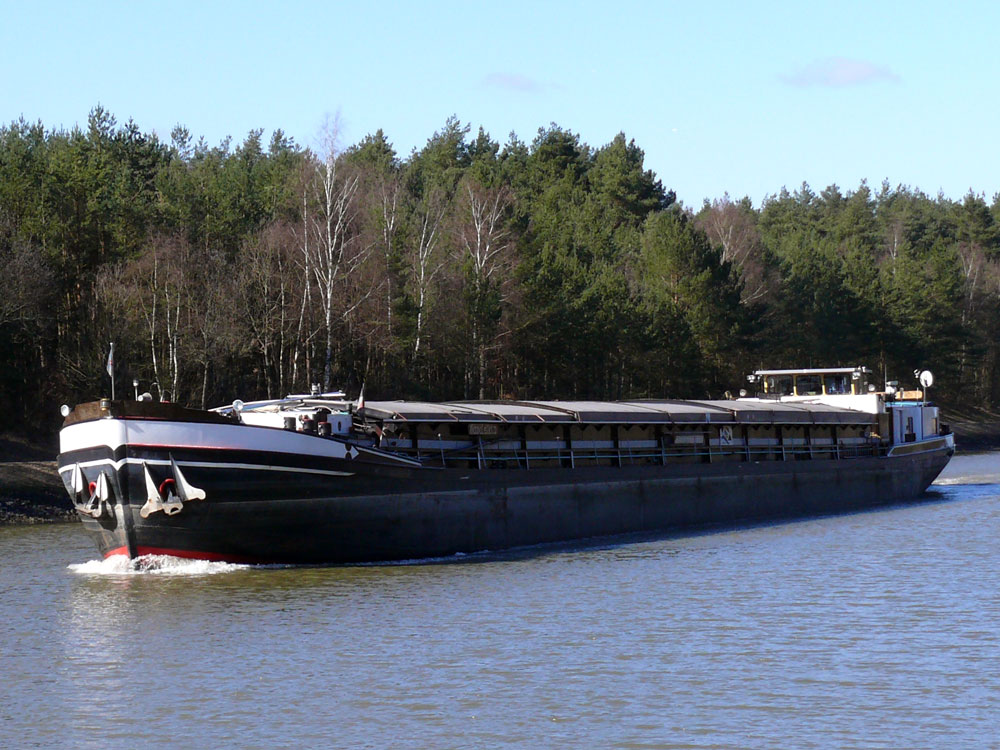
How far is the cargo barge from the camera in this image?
2397 centimetres

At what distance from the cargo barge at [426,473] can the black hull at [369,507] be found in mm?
32

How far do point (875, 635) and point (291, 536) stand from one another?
1135 cm

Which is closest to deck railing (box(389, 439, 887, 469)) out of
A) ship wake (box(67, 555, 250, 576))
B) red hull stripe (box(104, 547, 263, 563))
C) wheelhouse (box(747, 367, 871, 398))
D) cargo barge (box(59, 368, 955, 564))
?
cargo barge (box(59, 368, 955, 564))

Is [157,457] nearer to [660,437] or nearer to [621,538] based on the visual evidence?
[621,538]

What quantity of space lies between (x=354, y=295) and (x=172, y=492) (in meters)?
32.4

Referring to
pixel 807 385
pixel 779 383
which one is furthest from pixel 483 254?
pixel 807 385

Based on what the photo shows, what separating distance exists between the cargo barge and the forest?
2061 cm

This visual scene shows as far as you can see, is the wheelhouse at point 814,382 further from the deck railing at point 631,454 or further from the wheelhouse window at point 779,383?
the deck railing at point 631,454

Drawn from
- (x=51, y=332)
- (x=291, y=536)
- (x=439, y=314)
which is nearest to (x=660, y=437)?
(x=291, y=536)

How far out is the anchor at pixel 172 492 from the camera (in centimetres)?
2373

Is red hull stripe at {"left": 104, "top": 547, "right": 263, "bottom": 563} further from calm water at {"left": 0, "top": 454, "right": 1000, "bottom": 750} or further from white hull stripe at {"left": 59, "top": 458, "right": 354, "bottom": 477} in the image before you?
white hull stripe at {"left": 59, "top": 458, "right": 354, "bottom": 477}

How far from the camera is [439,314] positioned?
58219 millimetres

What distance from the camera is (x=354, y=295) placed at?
5572cm

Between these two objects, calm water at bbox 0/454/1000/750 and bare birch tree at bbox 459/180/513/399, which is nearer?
calm water at bbox 0/454/1000/750
